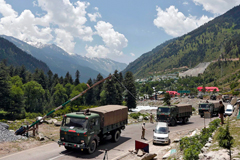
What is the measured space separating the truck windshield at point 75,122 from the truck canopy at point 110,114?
81.4 inches

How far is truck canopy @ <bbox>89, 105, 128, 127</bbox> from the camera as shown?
56.1ft

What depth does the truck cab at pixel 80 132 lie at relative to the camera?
→ 14594mm

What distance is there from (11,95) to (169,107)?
167 feet

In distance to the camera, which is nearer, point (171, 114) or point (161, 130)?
point (161, 130)

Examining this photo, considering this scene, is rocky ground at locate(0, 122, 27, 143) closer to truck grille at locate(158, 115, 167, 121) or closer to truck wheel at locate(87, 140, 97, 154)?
truck wheel at locate(87, 140, 97, 154)

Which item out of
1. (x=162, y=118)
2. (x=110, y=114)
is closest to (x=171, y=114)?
(x=162, y=118)

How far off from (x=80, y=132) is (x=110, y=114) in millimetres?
4112

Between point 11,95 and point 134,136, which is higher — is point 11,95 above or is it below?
above

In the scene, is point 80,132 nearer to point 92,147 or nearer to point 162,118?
point 92,147

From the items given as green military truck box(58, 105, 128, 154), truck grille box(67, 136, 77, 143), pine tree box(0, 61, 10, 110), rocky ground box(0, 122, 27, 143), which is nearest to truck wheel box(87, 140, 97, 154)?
green military truck box(58, 105, 128, 154)

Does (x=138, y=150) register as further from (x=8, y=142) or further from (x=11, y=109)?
(x=11, y=109)

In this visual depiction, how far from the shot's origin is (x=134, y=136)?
76.6 ft

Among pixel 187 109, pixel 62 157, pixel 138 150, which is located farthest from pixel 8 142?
pixel 187 109

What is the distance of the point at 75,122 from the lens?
15.4 metres
